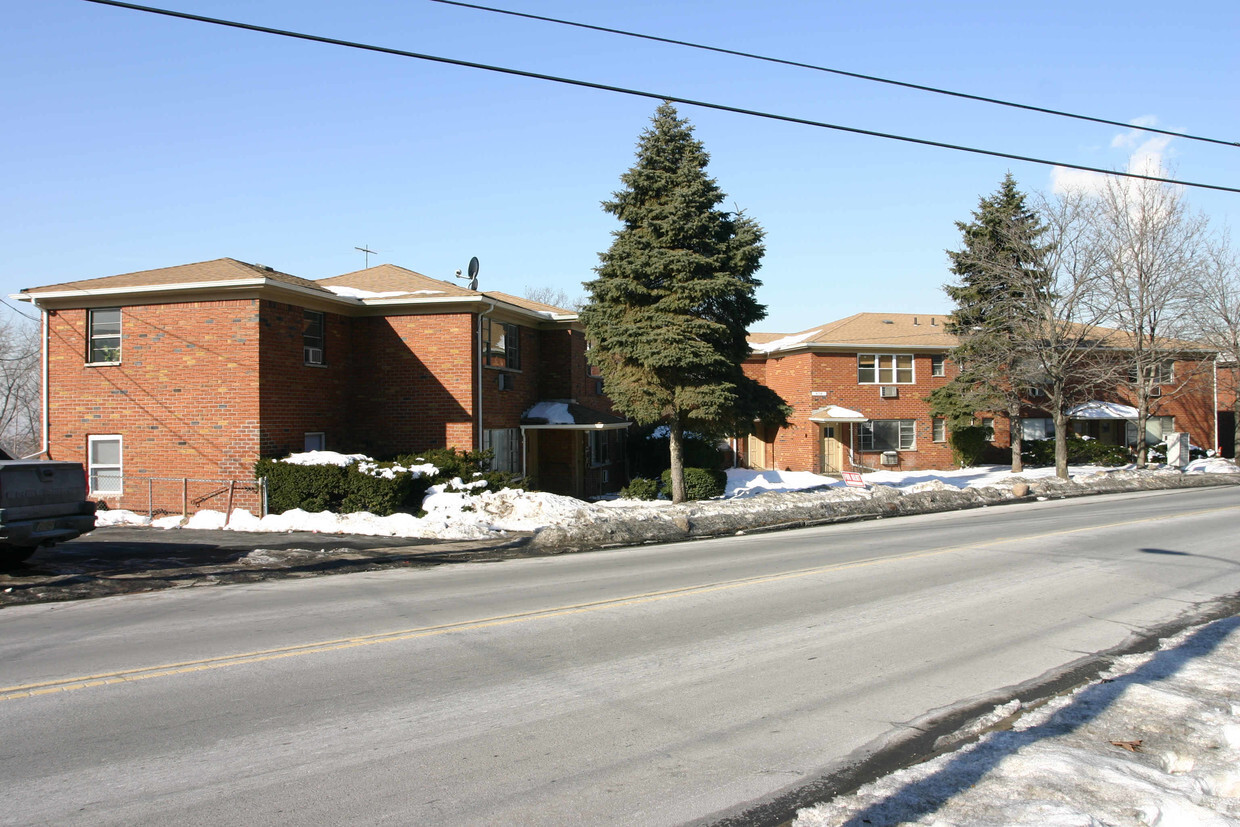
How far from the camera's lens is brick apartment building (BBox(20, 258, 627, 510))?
740 inches

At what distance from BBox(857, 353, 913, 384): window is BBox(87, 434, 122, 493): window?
27820 millimetres

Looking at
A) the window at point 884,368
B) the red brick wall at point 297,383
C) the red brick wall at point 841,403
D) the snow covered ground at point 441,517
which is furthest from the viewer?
the window at point 884,368

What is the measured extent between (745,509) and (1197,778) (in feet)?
50.8

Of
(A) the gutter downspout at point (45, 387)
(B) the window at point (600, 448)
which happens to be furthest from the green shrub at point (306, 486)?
(B) the window at point (600, 448)

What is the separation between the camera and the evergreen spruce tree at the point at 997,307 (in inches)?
1193

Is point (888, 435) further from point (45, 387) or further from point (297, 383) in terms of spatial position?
point (45, 387)

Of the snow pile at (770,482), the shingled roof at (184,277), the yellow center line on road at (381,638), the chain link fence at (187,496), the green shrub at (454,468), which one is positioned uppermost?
the shingled roof at (184,277)

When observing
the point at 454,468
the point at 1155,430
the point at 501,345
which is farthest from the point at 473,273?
the point at 1155,430

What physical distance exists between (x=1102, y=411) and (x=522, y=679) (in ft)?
133

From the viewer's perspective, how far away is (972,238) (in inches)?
1287

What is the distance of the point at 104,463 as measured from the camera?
19.8 metres

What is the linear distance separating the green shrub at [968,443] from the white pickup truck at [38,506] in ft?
107

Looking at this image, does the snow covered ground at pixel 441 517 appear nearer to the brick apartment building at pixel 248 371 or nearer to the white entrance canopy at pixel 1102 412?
the brick apartment building at pixel 248 371

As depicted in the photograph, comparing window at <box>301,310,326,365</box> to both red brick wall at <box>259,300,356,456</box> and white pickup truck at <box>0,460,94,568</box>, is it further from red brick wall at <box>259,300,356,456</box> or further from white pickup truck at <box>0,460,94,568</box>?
white pickup truck at <box>0,460,94,568</box>
